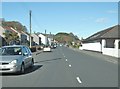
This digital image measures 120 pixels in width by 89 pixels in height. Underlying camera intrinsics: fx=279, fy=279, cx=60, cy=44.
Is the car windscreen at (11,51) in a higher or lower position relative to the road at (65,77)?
higher

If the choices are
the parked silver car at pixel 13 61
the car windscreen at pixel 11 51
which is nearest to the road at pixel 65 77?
the parked silver car at pixel 13 61

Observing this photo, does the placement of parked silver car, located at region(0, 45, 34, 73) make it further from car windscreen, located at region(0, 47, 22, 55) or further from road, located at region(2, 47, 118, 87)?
road, located at region(2, 47, 118, 87)

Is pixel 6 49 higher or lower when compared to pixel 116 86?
higher

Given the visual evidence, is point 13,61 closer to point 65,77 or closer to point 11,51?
point 11,51

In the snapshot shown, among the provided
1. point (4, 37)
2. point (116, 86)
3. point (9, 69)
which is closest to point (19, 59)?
point (9, 69)

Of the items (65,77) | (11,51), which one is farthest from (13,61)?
(65,77)

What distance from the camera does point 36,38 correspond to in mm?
151875

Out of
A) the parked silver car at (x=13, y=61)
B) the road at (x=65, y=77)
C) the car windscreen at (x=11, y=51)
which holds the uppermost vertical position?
the car windscreen at (x=11, y=51)

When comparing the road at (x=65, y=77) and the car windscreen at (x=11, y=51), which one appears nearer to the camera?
the road at (x=65, y=77)

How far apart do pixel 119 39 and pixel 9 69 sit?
40613 mm

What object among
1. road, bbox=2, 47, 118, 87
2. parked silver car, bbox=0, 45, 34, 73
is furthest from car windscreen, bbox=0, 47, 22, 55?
road, bbox=2, 47, 118, 87

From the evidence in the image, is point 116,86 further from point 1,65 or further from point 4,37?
point 4,37

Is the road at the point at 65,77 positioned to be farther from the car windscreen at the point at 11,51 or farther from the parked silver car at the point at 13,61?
the car windscreen at the point at 11,51

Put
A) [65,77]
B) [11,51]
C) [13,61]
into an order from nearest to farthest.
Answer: [65,77] < [13,61] < [11,51]
